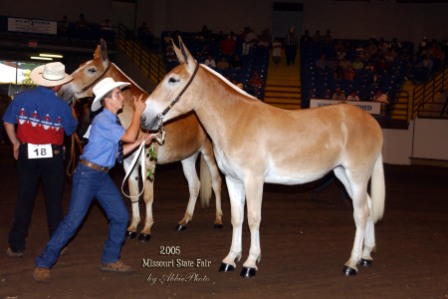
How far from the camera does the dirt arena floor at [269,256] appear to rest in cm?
619

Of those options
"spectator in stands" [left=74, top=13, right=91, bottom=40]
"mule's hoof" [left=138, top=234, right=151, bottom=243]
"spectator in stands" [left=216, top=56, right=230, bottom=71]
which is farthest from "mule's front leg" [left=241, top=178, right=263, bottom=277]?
"spectator in stands" [left=74, top=13, right=91, bottom=40]

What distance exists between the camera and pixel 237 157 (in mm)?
6746

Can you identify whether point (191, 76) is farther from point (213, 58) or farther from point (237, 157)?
point (213, 58)

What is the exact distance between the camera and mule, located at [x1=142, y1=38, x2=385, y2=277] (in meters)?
6.74

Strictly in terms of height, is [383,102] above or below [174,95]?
below

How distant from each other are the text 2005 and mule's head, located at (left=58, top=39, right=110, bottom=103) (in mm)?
2324

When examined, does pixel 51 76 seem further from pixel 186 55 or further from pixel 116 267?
pixel 116 267

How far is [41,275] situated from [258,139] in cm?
262

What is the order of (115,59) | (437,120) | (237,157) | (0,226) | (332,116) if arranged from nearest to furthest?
(237,157), (332,116), (0,226), (437,120), (115,59)

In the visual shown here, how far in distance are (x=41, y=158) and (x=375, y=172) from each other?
13.0ft

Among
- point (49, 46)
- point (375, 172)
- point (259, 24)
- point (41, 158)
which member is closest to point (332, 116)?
point (375, 172)

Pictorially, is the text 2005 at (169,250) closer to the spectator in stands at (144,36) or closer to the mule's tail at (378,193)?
the mule's tail at (378,193)

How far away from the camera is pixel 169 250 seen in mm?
7750

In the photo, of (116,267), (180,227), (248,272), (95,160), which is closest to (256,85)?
(180,227)
